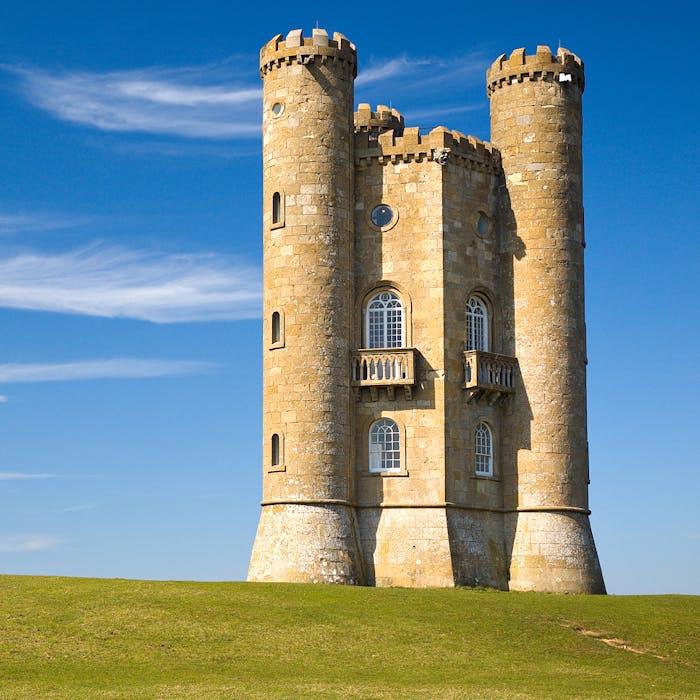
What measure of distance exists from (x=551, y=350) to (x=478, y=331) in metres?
3.12

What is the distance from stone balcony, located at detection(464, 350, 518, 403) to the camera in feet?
187

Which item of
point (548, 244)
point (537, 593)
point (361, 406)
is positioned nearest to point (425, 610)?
point (537, 593)

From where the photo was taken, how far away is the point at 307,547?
54594 mm

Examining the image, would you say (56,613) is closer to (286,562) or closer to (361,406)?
(286,562)

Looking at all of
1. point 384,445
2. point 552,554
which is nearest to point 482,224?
point 384,445

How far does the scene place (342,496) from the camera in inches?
2205

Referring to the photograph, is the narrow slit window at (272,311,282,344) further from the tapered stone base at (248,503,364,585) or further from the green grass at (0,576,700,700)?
the green grass at (0,576,700,700)

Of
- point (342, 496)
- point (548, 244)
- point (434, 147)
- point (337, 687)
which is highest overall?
point (434, 147)

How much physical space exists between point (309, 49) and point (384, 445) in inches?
650

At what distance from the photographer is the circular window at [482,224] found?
195ft

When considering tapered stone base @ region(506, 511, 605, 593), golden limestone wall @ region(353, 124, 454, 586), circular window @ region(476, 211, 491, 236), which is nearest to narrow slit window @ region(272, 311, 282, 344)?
golden limestone wall @ region(353, 124, 454, 586)

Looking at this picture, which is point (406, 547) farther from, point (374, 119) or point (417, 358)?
point (374, 119)

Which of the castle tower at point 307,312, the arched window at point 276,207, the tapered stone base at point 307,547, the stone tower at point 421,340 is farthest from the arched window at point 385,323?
the tapered stone base at point 307,547

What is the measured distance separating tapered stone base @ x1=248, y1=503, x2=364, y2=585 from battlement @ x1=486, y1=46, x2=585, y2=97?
775 inches
